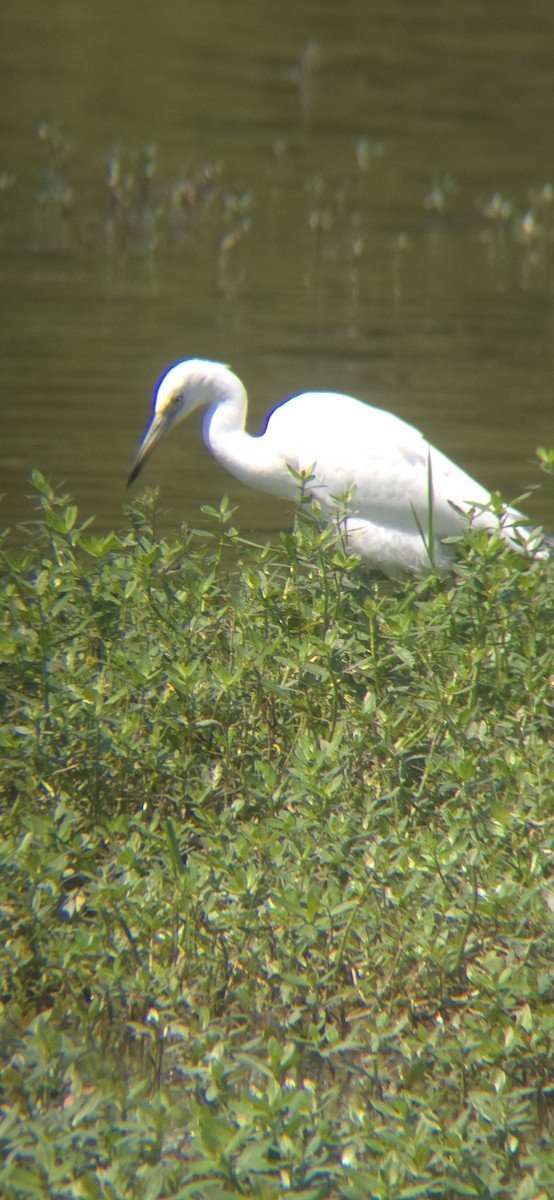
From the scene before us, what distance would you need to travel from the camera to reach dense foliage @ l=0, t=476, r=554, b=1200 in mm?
2357

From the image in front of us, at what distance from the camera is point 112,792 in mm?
3414

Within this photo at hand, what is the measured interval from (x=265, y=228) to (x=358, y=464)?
585cm

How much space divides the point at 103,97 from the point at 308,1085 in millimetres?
12218

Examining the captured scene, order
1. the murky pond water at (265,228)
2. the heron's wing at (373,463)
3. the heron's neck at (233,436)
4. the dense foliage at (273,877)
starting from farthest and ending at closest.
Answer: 1. the murky pond water at (265,228)
2. the heron's neck at (233,436)
3. the heron's wing at (373,463)
4. the dense foliage at (273,877)

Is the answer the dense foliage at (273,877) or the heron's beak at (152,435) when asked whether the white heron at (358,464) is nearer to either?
the heron's beak at (152,435)


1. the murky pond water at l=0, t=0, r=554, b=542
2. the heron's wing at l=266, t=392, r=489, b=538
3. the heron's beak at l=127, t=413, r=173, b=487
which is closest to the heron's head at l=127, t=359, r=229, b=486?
the heron's beak at l=127, t=413, r=173, b=487

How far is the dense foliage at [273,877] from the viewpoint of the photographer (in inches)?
92.8

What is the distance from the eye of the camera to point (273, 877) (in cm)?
310

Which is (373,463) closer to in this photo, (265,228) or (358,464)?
(358,464)

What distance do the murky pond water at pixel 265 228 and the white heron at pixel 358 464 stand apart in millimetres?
804

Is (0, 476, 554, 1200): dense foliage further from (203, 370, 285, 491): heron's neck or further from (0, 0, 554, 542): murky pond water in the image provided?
(0, 0, 554, 542): murky pond water

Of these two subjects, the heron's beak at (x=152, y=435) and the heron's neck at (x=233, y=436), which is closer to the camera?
the heron's neck at (x=233, y=436)

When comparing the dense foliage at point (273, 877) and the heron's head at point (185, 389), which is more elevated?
the heron's head at point (185, 389)

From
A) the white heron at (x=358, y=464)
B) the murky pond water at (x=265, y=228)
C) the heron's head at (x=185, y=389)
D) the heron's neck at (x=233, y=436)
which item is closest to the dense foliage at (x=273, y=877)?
the white heron at (x=358, y=464)
